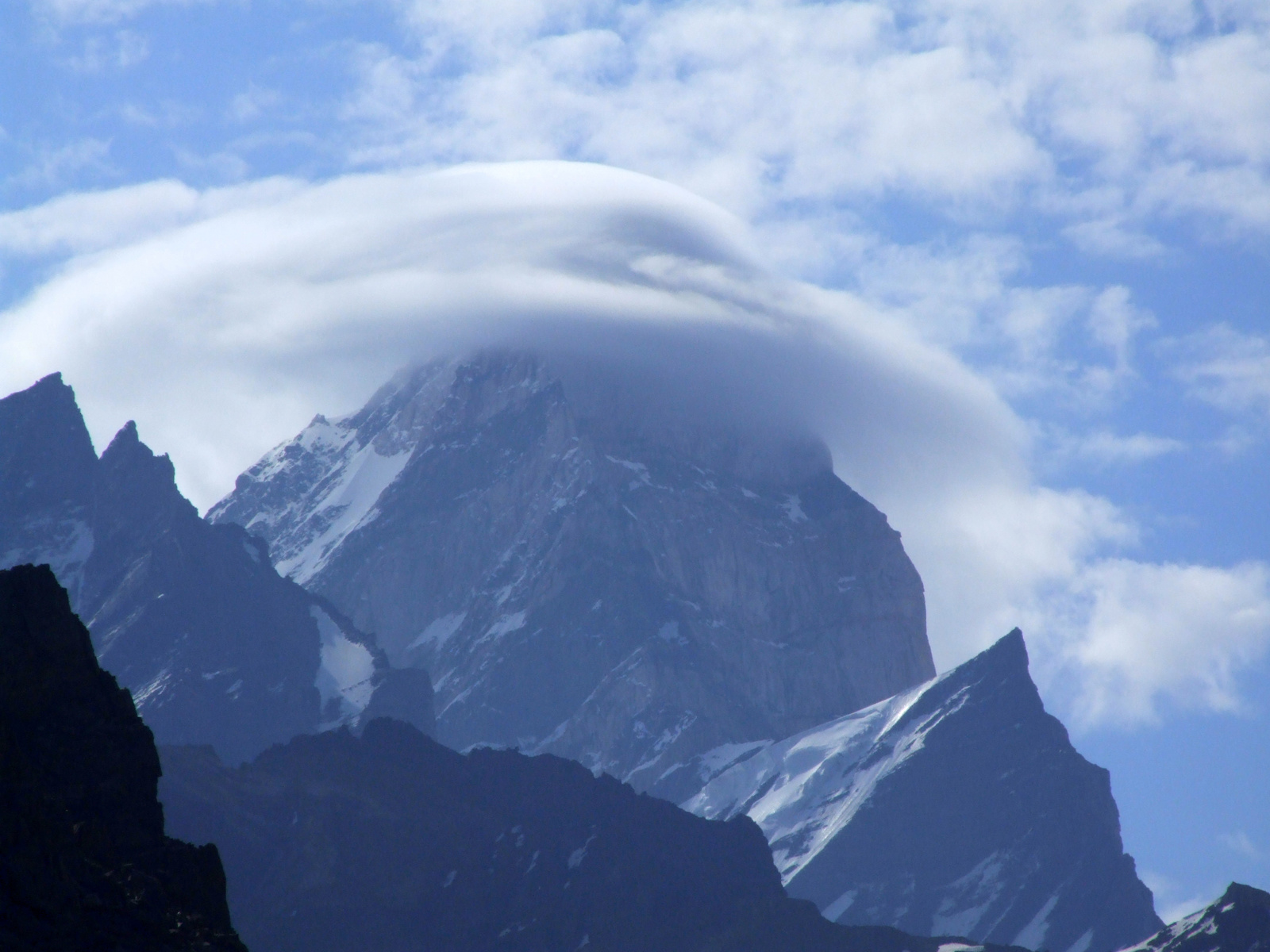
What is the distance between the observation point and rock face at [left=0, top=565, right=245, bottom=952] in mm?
75312

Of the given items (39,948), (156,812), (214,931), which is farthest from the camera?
(156,812)

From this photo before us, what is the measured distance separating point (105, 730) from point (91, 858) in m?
8.59

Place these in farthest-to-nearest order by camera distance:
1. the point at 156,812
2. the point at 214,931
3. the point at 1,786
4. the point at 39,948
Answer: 1. the point at 156,812
2. the point at 214,931
3. the point at 1,786
4. the point at 39,948

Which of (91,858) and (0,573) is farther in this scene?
(0,573)

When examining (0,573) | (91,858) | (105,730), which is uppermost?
(0,573)

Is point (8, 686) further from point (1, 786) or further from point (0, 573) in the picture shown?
point (1, 786)

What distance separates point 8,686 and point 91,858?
9995mm

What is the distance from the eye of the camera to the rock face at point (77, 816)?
247 ft

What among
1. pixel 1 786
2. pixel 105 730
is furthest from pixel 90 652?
pixel 1 786

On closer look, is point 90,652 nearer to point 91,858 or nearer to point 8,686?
point 8,686

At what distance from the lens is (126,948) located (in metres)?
76.0

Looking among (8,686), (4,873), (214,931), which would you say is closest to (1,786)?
(4,873)

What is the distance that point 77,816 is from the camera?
88.3 meters

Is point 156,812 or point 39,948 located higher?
point 156,812
